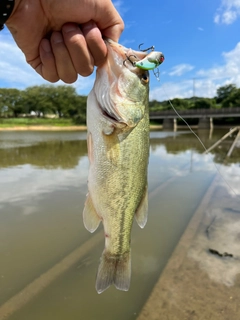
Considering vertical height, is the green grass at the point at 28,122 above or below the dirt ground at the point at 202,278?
above

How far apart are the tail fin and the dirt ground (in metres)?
1.24

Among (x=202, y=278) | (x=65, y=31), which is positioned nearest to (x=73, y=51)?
(x=65, y=31)

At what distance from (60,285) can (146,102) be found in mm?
2746

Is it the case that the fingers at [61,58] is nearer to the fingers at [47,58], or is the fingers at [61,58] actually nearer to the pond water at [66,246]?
the fingers at [47,58]

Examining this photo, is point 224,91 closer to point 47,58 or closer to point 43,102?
point 43,102

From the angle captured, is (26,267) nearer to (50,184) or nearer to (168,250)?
(168,250)

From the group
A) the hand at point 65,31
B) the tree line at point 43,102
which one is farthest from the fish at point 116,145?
the tree line at point 43,102

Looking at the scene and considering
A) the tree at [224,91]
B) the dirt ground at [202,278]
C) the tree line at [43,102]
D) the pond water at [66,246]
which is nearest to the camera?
the dirt ground at [202,278]

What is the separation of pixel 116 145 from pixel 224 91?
286ft

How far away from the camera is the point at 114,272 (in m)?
2.03

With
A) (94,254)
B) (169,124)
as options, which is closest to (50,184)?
(94,254)

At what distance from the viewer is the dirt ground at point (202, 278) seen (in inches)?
118

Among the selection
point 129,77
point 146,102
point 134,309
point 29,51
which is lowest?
point 134,309

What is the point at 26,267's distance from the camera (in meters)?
3.91
